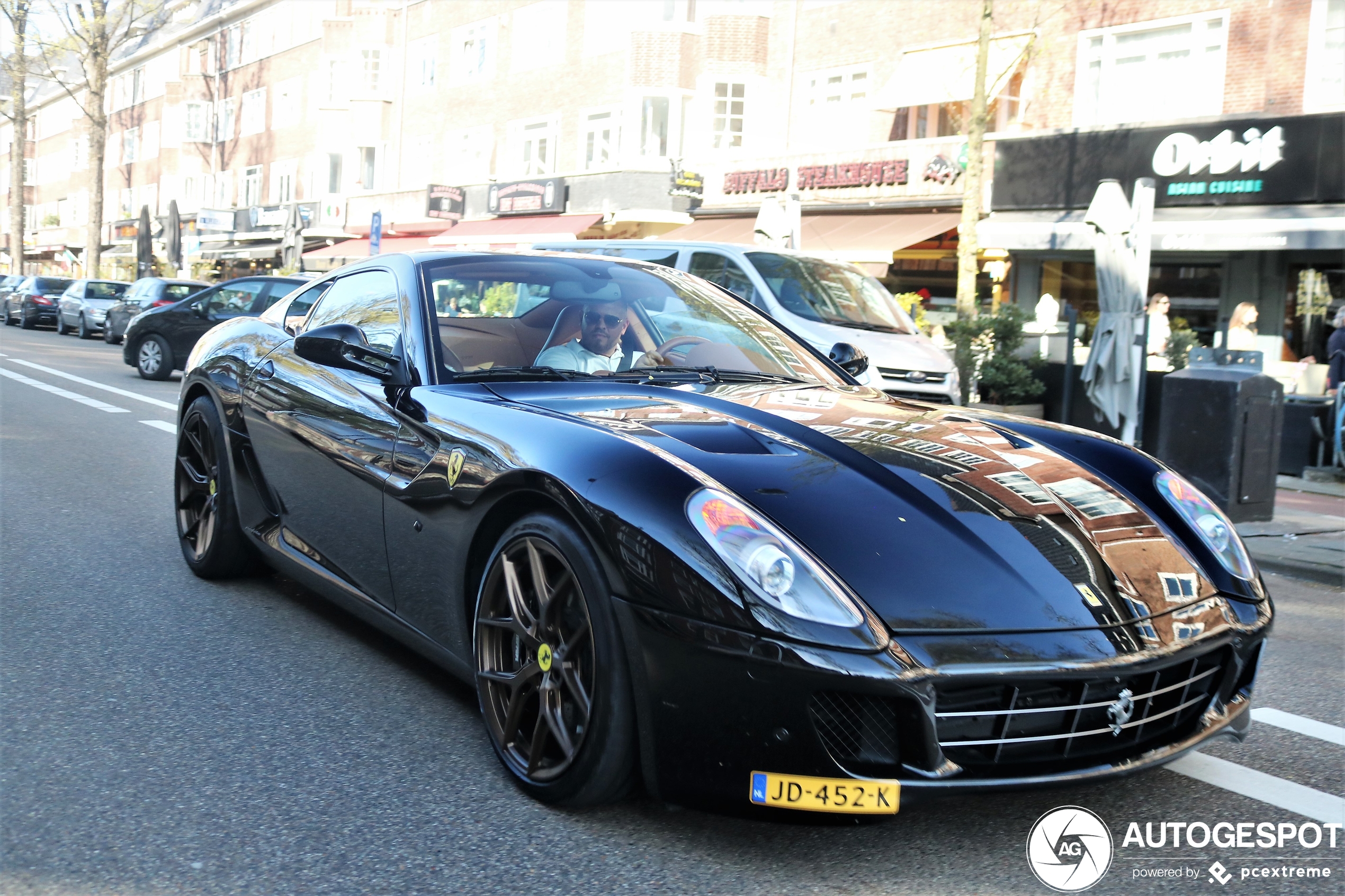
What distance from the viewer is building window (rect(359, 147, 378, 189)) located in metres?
43.0

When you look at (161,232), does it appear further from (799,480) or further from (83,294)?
(799,480)

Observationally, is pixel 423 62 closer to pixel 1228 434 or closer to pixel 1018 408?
pixel 1018 408

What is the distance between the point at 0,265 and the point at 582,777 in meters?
90.0

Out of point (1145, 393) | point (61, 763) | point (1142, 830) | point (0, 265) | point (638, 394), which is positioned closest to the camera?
point (1142, 830)

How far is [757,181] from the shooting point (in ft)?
88.1

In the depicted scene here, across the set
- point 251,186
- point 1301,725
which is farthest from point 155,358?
point 251,186

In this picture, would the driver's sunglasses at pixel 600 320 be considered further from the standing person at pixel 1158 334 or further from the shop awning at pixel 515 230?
the shop awning at pixel 515 230

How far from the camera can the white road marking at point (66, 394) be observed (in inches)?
495

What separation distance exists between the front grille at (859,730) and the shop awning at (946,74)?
2026 cm

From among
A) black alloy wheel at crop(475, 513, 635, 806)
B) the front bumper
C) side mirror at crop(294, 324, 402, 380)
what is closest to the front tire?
side mirror at crop(294, 324, 402, 380)

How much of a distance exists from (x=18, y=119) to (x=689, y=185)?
33.2 m

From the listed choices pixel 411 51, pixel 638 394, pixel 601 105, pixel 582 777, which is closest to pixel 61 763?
pixel 582 777

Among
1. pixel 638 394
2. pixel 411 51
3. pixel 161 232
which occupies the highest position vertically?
pixel 411 51

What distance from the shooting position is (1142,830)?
299 centimetres
